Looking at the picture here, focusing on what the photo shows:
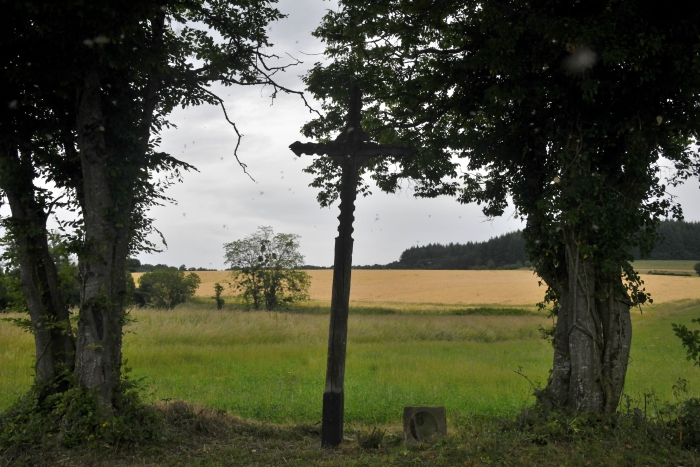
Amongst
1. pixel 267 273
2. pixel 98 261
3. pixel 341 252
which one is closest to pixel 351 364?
pixel 341 252

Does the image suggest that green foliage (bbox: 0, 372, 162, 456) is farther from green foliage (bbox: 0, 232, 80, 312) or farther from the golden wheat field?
the golden wheat field

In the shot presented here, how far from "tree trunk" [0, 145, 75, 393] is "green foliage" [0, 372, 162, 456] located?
1.05 ft

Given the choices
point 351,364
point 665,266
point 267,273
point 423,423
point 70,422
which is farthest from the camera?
point 665,266

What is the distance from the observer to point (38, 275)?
307 inches

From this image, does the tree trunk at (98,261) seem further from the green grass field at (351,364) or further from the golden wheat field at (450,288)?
the golden wheat field at (450,288)

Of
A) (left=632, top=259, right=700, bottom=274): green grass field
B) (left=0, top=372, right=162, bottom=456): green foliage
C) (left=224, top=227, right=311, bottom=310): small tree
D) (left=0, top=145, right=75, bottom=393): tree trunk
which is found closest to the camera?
(left=0, top=372, right=162, bottom=456): green foliage

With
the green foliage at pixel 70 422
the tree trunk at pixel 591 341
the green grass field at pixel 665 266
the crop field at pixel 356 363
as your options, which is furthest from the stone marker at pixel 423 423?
the green grass field at pixel 665 266

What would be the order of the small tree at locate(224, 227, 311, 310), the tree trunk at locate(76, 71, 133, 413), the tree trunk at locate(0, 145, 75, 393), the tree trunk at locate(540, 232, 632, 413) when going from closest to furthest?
the tree trunk at locate(76, 71, 133, 413) < the tree trunk at locate(0, 145, 75, 393) < the tree trunk at locate(540, 232, 632, 413) < the small tree at locate(224, 227, 311, 310)

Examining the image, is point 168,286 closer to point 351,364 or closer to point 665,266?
point 351,364

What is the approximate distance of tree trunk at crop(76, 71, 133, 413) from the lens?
24.0ft

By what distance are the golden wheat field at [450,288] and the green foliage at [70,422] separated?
38.3 m

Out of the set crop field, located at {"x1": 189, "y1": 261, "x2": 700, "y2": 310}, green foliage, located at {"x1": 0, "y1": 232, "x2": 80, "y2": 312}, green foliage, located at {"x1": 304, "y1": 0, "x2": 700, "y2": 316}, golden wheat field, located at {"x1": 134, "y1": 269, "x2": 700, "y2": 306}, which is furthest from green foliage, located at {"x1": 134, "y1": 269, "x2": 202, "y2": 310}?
green foliage, located at {"x1": 304, "y1": 0, "x2": 700, "y2": 316}

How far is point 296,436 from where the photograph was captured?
27.1 ft

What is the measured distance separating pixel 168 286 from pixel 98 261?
40824mm
